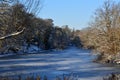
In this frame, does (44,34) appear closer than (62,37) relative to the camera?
Yes

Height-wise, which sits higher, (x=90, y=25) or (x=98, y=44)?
(x=90, y=25)

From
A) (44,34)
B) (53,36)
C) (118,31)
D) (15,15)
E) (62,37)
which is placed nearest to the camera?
(15,15)

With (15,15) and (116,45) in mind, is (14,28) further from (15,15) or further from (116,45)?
(116,45)

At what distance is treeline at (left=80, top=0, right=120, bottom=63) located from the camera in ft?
159

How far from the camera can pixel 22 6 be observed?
9.01m

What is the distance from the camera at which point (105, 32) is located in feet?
169

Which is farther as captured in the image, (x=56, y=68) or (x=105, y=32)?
(x=105, y=32)

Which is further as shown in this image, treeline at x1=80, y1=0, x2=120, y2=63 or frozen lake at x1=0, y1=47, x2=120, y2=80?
treeline at x1=80, y1=0, x2=120, y2=63

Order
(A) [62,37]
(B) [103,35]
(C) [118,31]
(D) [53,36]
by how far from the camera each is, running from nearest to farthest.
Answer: (C) [118,31] < (B) [103,35] < (D) [53,36] < (A) [62,37]

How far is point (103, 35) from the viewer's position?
51.0m

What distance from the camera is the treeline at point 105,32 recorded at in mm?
48531

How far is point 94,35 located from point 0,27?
43.1 meters

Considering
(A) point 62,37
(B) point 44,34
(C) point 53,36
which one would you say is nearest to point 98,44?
(B) point 44,34

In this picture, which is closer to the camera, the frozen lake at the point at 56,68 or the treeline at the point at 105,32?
the frozen lake at the point at 56,68
